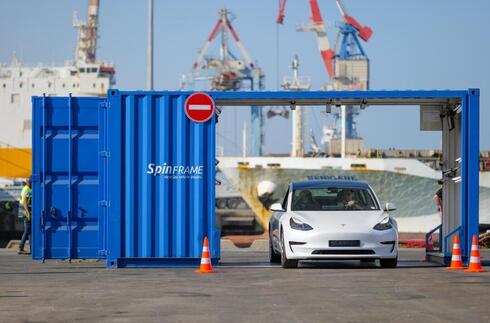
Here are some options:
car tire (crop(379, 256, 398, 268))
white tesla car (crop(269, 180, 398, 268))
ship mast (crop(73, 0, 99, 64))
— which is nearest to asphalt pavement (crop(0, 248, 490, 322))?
car tire (crop(379, 256, 398, 268))

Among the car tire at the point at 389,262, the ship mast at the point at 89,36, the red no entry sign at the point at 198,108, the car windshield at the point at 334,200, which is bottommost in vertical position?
the car tire at the point at 389,262

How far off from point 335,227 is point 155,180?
3.08 metres

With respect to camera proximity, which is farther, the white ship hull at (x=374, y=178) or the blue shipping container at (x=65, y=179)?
the white ship hull at (x=374, y=178)

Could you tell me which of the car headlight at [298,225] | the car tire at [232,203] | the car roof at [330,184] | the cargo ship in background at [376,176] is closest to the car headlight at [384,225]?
the car headlight at [298,225]

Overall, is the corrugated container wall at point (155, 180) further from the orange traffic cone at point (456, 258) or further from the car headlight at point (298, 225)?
the orange traffic cone at point (456, 258)

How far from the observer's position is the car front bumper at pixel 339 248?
16500 millimetres

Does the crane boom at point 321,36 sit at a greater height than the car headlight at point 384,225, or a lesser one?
greater

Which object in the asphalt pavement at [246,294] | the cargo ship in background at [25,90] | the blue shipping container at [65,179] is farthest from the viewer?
the cargo ship in background at [25,90]

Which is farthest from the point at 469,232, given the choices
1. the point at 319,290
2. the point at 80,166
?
the point at 80,166

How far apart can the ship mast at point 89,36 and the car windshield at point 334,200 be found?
70902mm

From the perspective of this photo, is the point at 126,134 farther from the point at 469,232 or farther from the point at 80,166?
the point at 469,232

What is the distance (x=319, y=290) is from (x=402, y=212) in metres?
42.9

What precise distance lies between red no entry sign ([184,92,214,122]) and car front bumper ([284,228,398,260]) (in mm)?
2434

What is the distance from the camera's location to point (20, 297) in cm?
1233
